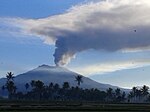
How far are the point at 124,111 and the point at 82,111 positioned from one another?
35.3 feet

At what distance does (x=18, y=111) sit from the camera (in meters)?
89.4

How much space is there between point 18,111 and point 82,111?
1541 centimetres

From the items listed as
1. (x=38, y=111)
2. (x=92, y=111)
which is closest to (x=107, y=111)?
(x=92, y=111)

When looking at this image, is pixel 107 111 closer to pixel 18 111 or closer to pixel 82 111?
pixel 82 111

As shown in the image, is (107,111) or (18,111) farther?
(107,111)

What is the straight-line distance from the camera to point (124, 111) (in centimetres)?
9656

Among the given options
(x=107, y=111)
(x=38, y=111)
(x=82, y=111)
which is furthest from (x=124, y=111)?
(x=38, y=111)

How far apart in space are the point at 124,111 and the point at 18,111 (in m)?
26.1

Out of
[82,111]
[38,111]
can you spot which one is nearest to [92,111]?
[82,111]

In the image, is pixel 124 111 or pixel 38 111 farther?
pixel 124 111

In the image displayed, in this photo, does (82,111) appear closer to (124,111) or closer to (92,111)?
(92,111)

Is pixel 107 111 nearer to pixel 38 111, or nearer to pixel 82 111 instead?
pixel 82 111

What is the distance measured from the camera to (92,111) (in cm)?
9500

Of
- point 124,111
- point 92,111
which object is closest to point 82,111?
point 92,111
